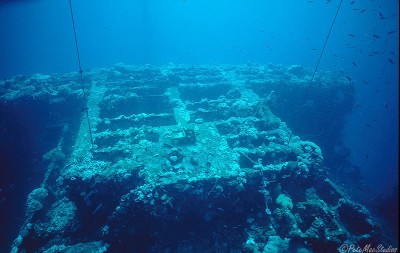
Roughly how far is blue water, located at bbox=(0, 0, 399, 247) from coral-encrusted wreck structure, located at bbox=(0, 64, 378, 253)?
102 feet

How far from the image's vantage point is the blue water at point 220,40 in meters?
63.5

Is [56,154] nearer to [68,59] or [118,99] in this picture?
[118,99]

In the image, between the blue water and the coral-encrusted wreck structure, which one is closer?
the coral-encrusted wreck structure

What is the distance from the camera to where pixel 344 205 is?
754 cm

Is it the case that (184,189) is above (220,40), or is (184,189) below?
above

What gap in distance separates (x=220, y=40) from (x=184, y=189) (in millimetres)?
127093

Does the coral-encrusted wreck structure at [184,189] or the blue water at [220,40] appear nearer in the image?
the coral-encrusted wreck structure at [184,189]

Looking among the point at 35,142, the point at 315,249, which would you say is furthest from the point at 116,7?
the point at 315,249

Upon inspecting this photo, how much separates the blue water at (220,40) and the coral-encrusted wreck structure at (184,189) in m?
31.1

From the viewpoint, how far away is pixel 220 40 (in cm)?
12419

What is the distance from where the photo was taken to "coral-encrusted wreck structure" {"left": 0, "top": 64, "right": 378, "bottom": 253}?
6312 millimetres

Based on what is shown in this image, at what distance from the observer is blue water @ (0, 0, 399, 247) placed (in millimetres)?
63531

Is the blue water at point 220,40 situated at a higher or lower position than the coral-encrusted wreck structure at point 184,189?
lower

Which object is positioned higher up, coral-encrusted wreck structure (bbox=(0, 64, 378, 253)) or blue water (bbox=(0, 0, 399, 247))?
coral-encrusted wreck structure (bbox=(0, 64, 378, 253))
